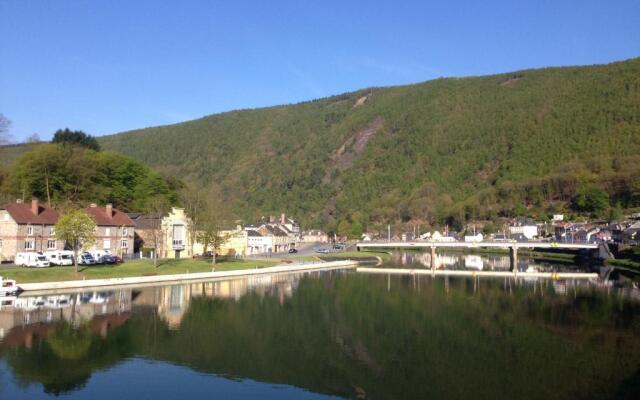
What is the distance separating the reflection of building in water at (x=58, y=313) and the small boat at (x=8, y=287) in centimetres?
116

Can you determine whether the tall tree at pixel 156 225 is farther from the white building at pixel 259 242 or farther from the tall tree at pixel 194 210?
the white building at pixel 259 242

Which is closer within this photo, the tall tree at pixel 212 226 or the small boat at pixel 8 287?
the small boat at pixel 8 287

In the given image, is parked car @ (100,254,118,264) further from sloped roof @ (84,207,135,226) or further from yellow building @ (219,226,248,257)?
yellow building @ (219,226,248,257)

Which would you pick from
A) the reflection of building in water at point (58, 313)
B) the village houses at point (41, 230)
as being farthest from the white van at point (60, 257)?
the reflection of building in water at point (58, 313)

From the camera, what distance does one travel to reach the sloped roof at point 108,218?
8156 centimetres

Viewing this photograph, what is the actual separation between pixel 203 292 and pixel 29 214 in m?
27.0

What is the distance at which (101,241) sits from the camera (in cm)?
8138

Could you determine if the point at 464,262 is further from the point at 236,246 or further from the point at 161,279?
the point at 161,279

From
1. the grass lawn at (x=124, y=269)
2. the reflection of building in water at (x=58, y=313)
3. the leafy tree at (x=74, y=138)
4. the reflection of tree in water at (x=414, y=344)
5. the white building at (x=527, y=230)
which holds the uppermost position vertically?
the leafy tree at (x=74, y=138)

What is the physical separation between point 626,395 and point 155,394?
21.3 metres

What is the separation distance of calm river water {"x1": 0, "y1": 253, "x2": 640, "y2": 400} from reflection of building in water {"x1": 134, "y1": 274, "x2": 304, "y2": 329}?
23cm

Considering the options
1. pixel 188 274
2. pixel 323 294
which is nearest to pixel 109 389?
pixel 323 294

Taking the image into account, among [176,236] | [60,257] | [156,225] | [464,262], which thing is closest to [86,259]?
[60,257]

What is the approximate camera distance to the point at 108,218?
8356 centimetres
